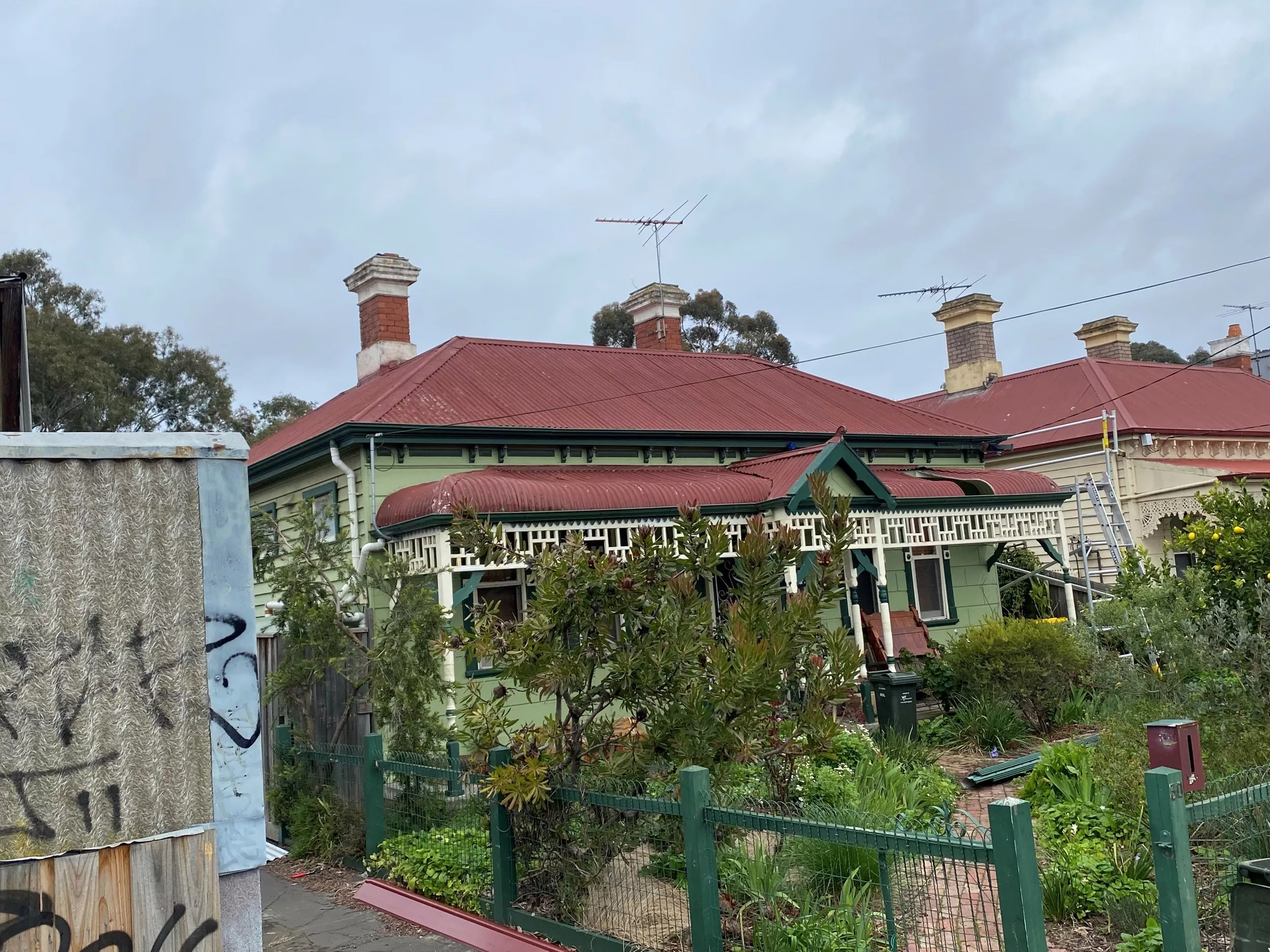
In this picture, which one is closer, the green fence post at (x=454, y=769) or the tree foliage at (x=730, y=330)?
the green fence post at (x=454, y=769)

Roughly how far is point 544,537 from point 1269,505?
25.5ft

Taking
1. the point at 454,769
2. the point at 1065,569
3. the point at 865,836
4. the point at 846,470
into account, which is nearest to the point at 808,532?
the point at 846,470

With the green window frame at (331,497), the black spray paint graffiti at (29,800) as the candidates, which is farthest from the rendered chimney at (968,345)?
the black spray paint graffiti at (29,800)

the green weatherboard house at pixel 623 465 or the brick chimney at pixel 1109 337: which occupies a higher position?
the brick chimney at pixel 1109 337

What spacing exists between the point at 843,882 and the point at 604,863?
4.34ft

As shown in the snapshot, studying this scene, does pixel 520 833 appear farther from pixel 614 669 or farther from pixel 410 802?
pixel 410 802

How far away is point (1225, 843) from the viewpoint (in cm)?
636

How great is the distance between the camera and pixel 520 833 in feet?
21.7

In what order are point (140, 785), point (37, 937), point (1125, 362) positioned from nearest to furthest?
point (37, 937) → point (140, 785) → point (1125, 362)

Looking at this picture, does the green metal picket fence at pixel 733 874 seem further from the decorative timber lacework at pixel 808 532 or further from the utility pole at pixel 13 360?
the decorative timber lacework at pixel 808 532

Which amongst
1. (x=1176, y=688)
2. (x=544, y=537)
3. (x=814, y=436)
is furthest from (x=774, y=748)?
(x=814, y=436)

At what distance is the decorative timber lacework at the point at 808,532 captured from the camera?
13.0 m

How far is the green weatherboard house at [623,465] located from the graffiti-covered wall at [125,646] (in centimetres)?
690

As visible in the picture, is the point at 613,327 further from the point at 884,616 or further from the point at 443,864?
the point at 443,864
